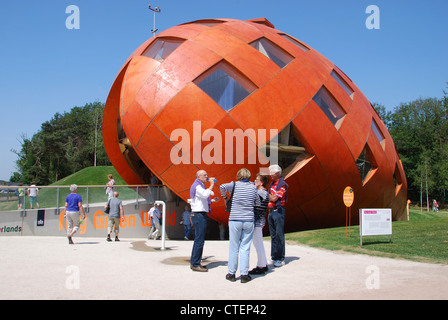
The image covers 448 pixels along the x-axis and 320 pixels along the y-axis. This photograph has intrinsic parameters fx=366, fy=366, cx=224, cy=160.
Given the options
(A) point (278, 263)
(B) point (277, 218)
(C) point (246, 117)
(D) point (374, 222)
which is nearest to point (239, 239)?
(B) point (277, 218)

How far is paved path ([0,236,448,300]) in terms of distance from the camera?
465cm

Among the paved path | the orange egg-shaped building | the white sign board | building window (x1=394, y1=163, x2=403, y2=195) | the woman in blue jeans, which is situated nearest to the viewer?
the paved path

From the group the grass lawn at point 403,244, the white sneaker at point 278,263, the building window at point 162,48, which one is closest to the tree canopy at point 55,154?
the building window at point 162,48

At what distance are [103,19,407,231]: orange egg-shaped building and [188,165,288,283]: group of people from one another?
21.4 feet

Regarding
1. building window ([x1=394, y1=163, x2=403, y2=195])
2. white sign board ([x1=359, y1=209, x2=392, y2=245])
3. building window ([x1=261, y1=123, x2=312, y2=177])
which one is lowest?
white sign board ([x1=359, y1=209, x2=392, y2=245])

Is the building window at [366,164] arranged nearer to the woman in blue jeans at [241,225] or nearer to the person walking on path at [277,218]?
the person walking on path at [277,218]

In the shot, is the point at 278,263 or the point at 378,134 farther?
the point at 378,134

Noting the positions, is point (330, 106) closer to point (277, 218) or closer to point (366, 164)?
point (366, 164)

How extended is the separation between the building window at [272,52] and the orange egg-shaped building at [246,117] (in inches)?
1.8

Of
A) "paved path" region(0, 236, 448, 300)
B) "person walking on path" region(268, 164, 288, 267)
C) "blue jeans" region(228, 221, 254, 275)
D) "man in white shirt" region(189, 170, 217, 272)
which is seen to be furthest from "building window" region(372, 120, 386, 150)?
"blue jeans" region(228, 221, 254, 275)

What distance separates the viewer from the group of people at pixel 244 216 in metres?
5.63

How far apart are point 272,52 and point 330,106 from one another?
3.26 m

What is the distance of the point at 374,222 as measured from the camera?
9.27 m

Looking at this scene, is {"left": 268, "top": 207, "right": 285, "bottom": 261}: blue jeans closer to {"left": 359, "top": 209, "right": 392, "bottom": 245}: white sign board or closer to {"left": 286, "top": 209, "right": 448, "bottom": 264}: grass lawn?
{"left": 286, "top": 209, "right": 448, "bottom": 264}: grass lawn
